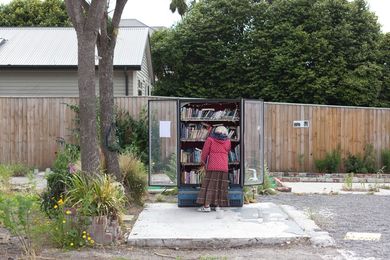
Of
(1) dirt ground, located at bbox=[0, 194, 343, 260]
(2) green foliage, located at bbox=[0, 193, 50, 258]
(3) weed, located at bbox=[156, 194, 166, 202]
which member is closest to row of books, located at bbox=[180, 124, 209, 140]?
(3) weed, located at bbox=[156, 194, 166, 202]

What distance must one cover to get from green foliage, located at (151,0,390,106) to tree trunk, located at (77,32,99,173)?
17.7m

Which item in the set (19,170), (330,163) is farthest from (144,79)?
(330,163)

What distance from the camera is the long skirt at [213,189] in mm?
10562

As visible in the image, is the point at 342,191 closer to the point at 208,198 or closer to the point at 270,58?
the point at 208,198

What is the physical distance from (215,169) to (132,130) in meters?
6.91

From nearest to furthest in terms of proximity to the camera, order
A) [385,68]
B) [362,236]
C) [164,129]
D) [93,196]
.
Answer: [93,196], [362,236], [164,129], [385,68]

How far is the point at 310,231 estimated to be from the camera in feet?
29.1

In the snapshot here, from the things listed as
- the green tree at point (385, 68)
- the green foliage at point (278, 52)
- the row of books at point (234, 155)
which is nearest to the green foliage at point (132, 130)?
the row of books at point (234, 155)

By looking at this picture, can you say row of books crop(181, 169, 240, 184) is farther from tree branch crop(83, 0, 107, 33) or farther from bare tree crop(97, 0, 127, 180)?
tree branch crop(83, 0, 107, 33)

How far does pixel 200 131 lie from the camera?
11.3 metres

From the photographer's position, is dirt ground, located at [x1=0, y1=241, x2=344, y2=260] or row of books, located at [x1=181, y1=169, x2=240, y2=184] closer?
dirt ground, located at [x1=0, y1=241, x2=344, y2=260]

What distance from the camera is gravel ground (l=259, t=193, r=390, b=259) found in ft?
26.7

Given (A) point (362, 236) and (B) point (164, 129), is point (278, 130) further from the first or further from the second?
(A) point (362, 236)

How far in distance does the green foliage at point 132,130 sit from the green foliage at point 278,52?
1006 cm
